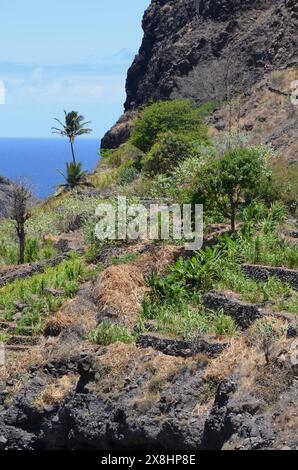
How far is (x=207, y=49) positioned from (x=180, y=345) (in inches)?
1906

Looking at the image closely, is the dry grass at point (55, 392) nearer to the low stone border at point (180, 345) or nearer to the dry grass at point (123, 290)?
the low stone border at point (180, 345)

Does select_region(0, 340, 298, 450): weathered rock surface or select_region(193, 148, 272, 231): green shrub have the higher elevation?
select_region(193, 148, 272, 231): green shrub

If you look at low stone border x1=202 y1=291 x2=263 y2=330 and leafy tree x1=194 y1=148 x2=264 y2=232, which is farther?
leafy tree x1=194 y1=148 x2=264 y2=232

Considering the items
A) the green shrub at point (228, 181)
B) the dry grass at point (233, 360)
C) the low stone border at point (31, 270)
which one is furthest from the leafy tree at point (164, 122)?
the dry grass at point (233, 360)

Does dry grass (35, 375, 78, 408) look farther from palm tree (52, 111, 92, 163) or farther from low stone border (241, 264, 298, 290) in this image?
palm tree (52, 111, 92, 163)

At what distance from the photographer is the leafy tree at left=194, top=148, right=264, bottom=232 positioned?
22031mm

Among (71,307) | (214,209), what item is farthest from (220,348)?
(214,209)

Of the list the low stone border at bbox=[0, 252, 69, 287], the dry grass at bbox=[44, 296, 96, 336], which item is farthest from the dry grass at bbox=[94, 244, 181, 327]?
the low stone border at bbox=[0, 252, 69, 287]

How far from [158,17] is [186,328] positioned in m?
56.7

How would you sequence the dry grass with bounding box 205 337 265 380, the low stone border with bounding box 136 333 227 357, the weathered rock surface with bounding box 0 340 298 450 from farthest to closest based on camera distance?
the low stone border with bounding box 136 333 227 357 → the dry grass with bounding box 205 337 265 380 → the weathered rock surface with bounding box 0 340 298 450

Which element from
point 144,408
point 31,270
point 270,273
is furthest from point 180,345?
point 31,270

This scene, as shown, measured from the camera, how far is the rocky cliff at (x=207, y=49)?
5584 centimetres

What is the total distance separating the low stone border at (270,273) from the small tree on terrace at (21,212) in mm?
11112

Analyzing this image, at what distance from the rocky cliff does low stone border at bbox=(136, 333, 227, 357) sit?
3923cm
